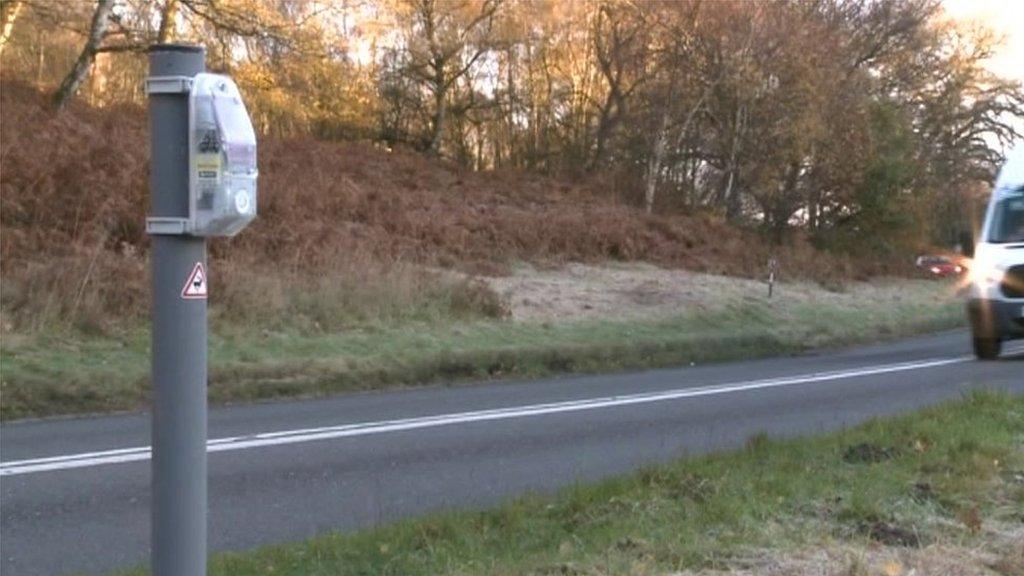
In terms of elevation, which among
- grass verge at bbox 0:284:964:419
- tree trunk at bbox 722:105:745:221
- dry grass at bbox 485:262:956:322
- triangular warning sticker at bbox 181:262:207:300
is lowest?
grass verge at bbox 0:284:964:419

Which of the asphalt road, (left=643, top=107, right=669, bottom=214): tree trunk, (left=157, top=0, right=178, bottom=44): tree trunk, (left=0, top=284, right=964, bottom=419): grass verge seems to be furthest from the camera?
(left=643, top=107, right=669, bottom=214): tree trunk

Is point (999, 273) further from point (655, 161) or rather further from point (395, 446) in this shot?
point (655, 161)

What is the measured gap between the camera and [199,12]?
28.6m

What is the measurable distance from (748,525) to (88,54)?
2383cm

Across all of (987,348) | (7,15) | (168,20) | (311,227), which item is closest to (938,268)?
(311,227)

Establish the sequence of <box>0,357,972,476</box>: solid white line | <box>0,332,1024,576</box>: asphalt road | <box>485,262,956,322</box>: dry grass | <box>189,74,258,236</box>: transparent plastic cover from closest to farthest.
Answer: <box>189,74,258,236</box>: transparent plastic cover < <box>0,332,1024,576</box>: asphalt road < <box>0,357,972,476</box>: solid white line < <box>485,262,956,322</box>: dry grass

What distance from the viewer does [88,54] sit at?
2858 centimetres

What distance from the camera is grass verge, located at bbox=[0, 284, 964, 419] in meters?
15.6

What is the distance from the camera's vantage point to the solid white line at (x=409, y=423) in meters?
11.3

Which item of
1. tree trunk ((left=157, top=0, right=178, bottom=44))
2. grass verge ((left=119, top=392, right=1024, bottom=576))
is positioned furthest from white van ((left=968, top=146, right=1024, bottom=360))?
tree trunk ((left=157, top=0, right=178, bottom=44))

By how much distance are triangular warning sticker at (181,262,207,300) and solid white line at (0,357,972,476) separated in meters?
7.21

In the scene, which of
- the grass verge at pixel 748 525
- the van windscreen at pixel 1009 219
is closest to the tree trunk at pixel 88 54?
the van windscreen at pixel 1009 219

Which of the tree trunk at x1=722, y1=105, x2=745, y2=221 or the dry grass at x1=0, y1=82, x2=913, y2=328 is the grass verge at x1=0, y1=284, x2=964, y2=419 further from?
the tree trunk at x1=722, y1=105, x2=745, y2=221

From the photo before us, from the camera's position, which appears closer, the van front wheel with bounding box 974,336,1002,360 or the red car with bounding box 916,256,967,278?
the van front wheel with bounding box 974,336,1002,360
